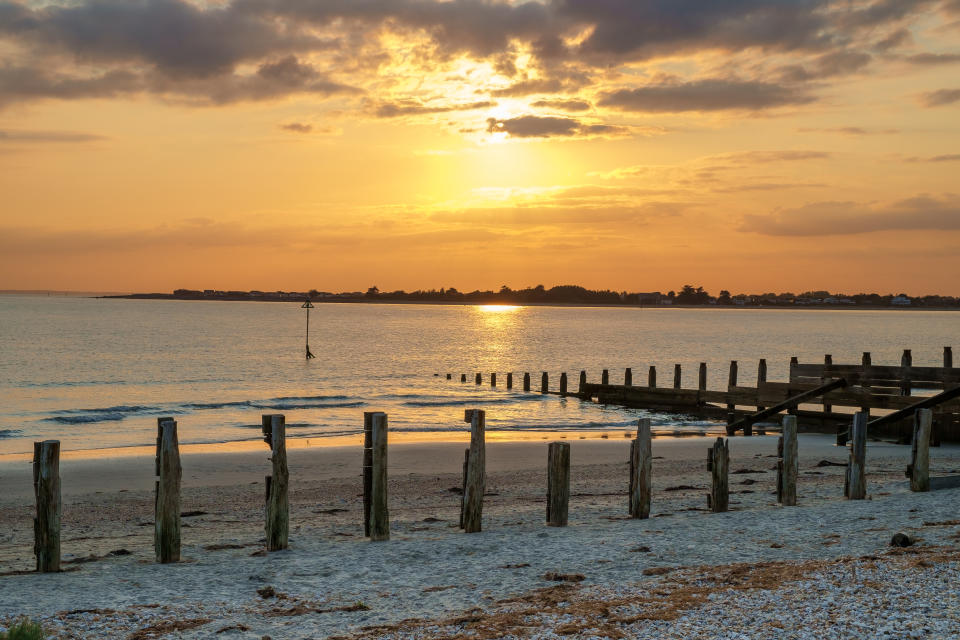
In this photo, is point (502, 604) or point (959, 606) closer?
point (959, 606)

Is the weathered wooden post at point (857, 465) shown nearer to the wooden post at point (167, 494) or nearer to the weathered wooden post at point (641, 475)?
the weathered wooden post at point (641, 475)

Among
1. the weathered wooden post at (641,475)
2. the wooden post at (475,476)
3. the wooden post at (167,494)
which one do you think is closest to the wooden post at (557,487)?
the wooden post at (475,476)

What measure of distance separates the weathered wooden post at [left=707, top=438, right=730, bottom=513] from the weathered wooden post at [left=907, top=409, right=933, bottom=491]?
3395 millimetres

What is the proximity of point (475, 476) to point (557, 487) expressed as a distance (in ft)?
4.03

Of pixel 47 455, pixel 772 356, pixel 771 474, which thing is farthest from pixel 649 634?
pixel 772 356

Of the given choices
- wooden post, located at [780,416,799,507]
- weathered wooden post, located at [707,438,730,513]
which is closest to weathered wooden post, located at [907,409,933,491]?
wooden post, located at [780,416,799,507]

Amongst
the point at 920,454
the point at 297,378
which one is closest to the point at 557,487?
the point at 920,454

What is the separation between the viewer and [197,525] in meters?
13.6

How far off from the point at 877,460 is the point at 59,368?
5625 centimetres

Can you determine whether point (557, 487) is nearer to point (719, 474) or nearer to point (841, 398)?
point (719, 474)

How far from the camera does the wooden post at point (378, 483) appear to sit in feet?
37.1

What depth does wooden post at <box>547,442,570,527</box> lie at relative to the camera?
39.5 ft

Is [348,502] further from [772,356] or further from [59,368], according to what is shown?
[772,356]

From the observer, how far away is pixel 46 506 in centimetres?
990
